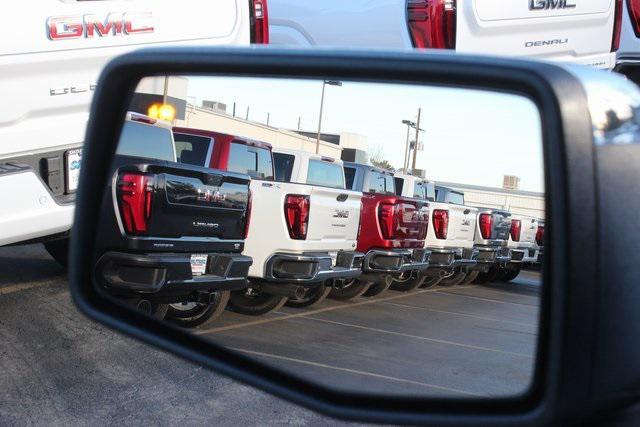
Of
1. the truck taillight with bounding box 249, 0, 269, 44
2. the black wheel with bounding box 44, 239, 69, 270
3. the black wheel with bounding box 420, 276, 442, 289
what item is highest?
the truck taillight with bounding box 249, 0, 269, 44

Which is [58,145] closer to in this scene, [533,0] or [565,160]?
A: [533,0]

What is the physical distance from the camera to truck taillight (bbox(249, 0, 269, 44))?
7082 millimetres

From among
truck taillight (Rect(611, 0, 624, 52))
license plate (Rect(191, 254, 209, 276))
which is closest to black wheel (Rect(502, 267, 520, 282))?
license plate (Rect(191, 254, 209, 276))

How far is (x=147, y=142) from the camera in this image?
3064 millimetres

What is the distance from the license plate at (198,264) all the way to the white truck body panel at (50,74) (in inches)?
106

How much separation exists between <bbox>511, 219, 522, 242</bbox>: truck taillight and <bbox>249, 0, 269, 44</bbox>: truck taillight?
5.79 metres

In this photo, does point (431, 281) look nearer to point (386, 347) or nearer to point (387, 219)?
point (386, 347)

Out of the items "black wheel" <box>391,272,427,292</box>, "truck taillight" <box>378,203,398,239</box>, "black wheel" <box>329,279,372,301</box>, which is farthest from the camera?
"truck taillight" <box>378,203,398,239</box>

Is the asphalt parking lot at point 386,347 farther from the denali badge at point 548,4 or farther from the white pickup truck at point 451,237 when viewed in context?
the denali badge at point 548,4

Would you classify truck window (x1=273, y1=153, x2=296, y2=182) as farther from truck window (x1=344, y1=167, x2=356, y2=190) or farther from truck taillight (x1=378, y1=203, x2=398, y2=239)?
truck taillight (x1=378, y1=203, x2=398, y2=239)

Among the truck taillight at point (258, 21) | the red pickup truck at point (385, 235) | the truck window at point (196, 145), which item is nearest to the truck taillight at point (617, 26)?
the truck taillight at point (258, 21)

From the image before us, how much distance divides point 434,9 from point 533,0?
92 centimetres

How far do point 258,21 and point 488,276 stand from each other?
223 inches

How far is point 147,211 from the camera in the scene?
3.50 meters
